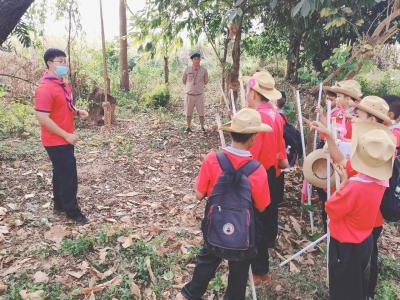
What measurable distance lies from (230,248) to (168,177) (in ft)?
11.8

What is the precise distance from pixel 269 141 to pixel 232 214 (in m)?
1.10

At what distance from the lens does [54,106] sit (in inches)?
158

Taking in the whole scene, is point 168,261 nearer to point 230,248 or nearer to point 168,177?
point 230,248

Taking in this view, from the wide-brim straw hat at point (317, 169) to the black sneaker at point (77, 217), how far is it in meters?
2.64

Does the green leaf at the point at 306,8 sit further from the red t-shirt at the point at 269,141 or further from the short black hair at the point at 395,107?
the short black hair at the point at 395,107

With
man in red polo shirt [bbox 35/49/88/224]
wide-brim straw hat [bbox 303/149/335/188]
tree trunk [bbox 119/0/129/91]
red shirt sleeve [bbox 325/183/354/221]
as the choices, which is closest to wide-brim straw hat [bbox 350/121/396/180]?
red shirt sleeve [bbox 325/183/354/221]

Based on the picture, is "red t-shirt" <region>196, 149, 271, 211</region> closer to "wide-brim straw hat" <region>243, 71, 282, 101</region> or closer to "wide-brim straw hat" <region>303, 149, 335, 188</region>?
"wide-brim straw hat" <region>243, 71, 282, 101</region>

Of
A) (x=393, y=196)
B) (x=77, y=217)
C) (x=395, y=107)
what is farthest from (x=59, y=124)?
(x=395, y=107)

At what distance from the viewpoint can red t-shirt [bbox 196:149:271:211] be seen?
272 cm

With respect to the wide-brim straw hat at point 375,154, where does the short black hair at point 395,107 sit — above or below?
above

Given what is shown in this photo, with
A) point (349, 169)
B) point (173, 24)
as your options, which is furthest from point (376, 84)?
point (349, 169)

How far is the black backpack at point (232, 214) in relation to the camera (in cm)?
261

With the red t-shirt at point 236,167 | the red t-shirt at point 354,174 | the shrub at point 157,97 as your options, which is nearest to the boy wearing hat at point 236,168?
the red t-shirt at point 236,167

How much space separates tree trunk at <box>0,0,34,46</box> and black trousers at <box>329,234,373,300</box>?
3070mm
